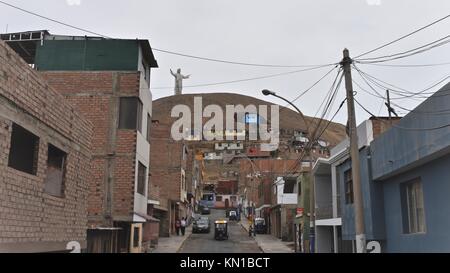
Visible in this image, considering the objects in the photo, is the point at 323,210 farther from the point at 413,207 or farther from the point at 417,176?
the point at 417,176

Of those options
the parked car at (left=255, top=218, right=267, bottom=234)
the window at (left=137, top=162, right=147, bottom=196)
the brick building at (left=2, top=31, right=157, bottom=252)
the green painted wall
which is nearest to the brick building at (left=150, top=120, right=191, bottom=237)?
the parked car at (left=255, top=218, right=267, bottom=234)

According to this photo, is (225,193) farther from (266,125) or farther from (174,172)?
(174,172)

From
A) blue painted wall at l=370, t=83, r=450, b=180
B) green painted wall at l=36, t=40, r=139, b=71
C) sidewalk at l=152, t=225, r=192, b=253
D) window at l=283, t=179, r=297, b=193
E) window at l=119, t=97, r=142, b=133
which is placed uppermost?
green painted wall at l=36, t=40, r=139, b=71

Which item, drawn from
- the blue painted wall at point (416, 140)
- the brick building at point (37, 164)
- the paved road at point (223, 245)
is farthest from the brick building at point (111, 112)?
the blue painted wall at point (416, 140)

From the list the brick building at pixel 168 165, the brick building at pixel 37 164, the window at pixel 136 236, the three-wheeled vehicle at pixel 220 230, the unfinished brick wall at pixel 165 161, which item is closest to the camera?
the brick building at pixel 37 164

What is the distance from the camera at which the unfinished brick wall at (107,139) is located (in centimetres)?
2212

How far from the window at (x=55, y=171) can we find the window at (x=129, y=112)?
32.1ft

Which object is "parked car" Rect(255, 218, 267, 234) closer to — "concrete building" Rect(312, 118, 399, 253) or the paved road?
the paved road

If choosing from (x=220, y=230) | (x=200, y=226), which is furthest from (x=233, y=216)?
(x=220, y=230)

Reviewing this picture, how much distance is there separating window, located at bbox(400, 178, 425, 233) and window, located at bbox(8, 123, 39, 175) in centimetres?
1107

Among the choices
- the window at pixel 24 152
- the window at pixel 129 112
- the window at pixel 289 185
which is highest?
the window at pixel 129 112

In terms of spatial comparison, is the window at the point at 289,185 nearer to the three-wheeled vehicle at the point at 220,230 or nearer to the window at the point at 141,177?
the three-wheeled vehicle at the point at 220,230

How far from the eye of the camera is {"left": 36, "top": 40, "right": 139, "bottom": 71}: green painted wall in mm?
24031

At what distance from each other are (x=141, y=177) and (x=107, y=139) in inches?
126
